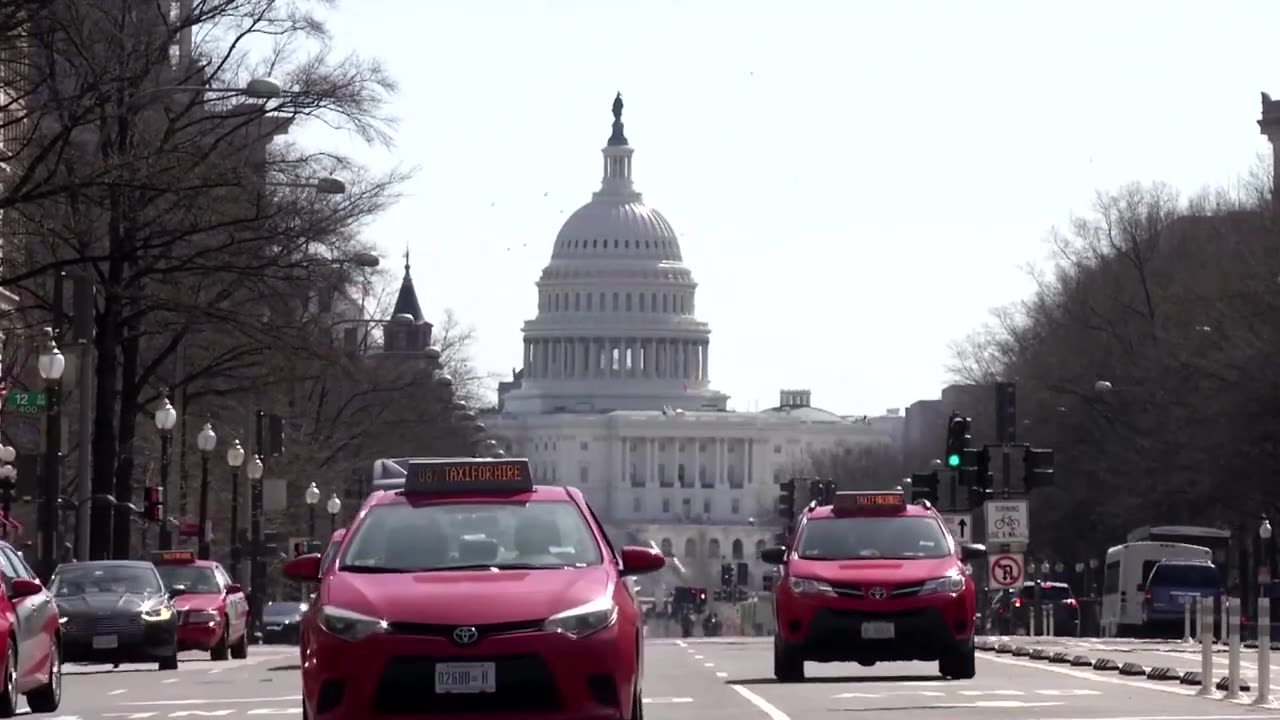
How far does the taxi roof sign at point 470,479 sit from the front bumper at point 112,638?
717 inches

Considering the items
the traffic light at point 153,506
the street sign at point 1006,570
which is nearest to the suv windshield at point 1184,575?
the street sign at point 1006,570

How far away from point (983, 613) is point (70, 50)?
29.1m

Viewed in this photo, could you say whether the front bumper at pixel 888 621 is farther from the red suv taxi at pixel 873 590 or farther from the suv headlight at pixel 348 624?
the suv headlight at pixel 348 624

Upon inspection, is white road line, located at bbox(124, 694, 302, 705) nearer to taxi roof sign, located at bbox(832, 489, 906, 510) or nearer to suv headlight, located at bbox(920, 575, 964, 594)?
taxi roof sign, located at bbox(832, 489, 906, 510)

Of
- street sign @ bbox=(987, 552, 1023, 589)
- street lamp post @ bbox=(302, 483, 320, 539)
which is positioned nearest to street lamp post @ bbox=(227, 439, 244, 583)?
street lamp post @ bbox=(302, 483, 320, 539)

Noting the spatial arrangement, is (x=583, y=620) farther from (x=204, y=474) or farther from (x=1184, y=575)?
(x=1184, y=575)

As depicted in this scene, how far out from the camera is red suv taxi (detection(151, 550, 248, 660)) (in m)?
42.4

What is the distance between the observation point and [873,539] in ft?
94.1

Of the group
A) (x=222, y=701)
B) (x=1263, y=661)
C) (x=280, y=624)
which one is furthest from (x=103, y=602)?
(x=280, y=624)

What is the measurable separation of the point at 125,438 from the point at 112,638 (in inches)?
673

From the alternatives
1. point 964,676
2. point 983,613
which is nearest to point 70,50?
point 964,676

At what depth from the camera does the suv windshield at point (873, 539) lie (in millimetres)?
28516

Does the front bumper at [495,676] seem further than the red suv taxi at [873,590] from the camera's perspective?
No

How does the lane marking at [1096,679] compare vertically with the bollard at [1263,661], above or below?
below
